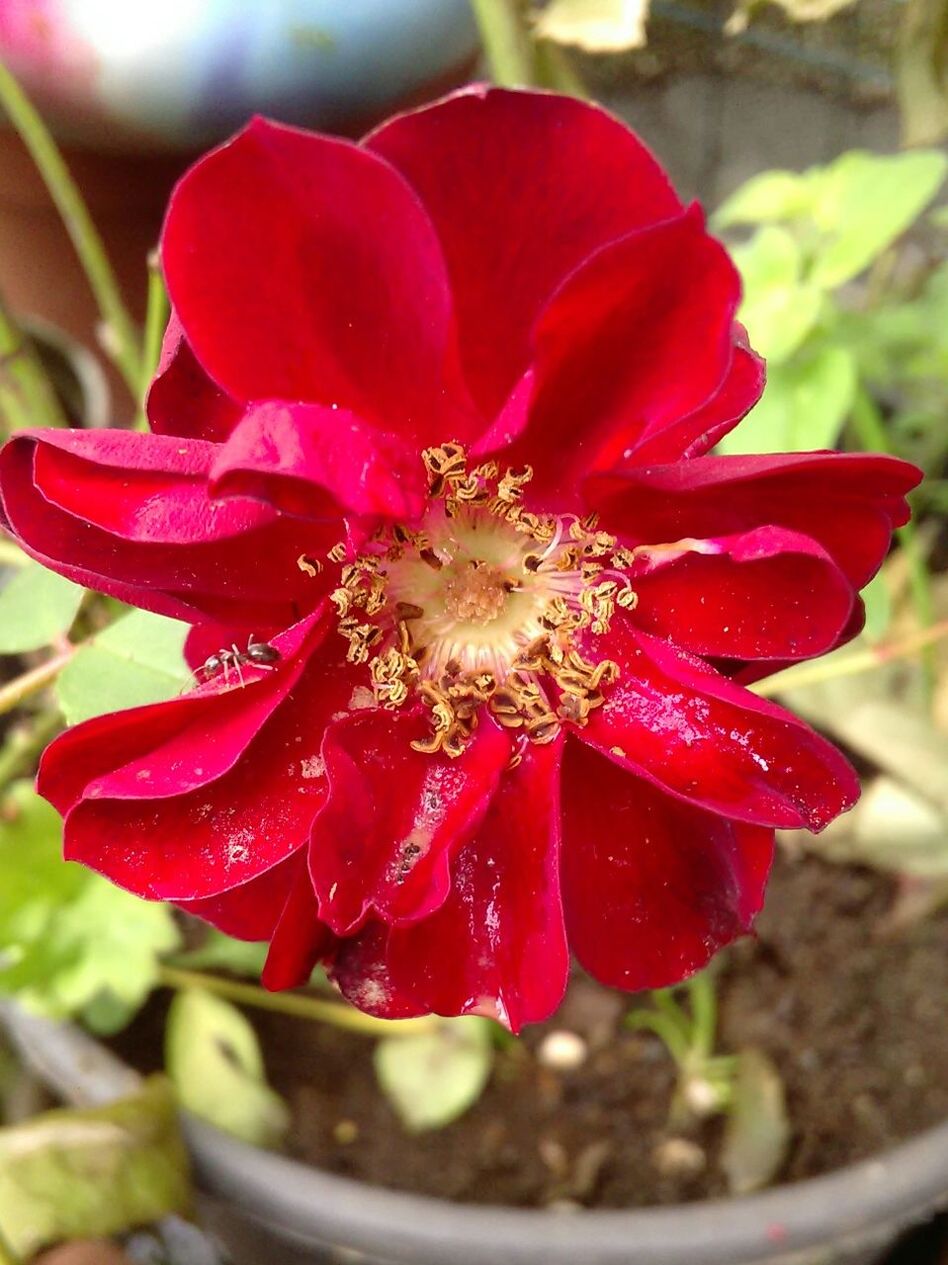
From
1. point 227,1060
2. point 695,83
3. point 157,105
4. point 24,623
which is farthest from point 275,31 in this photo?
point 695,83

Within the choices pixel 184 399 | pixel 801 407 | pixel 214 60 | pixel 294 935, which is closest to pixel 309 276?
pixel 184 399

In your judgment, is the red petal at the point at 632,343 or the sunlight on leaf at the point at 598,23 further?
the sunlight on leaf at the point at 598,23

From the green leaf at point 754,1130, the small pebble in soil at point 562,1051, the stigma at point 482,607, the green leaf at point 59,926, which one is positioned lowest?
the small pebble in soil at point 562,1051

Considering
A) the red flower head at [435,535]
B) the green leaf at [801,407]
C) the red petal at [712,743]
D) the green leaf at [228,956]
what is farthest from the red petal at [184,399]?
the green leaf at [228,956]

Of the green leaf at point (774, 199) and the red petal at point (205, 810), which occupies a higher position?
the green leaf at point (774, 199)

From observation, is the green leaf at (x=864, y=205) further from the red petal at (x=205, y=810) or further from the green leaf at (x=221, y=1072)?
the green leaf at (x=221, y=1072)

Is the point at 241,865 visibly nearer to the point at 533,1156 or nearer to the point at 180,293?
the point at 180,293

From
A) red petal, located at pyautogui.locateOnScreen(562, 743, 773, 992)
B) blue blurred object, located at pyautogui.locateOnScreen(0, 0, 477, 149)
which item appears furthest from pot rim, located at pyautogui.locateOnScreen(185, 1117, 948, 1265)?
blue blurred object, located at pyautogui.locateOnScreen(0, 0, 477, 149)
